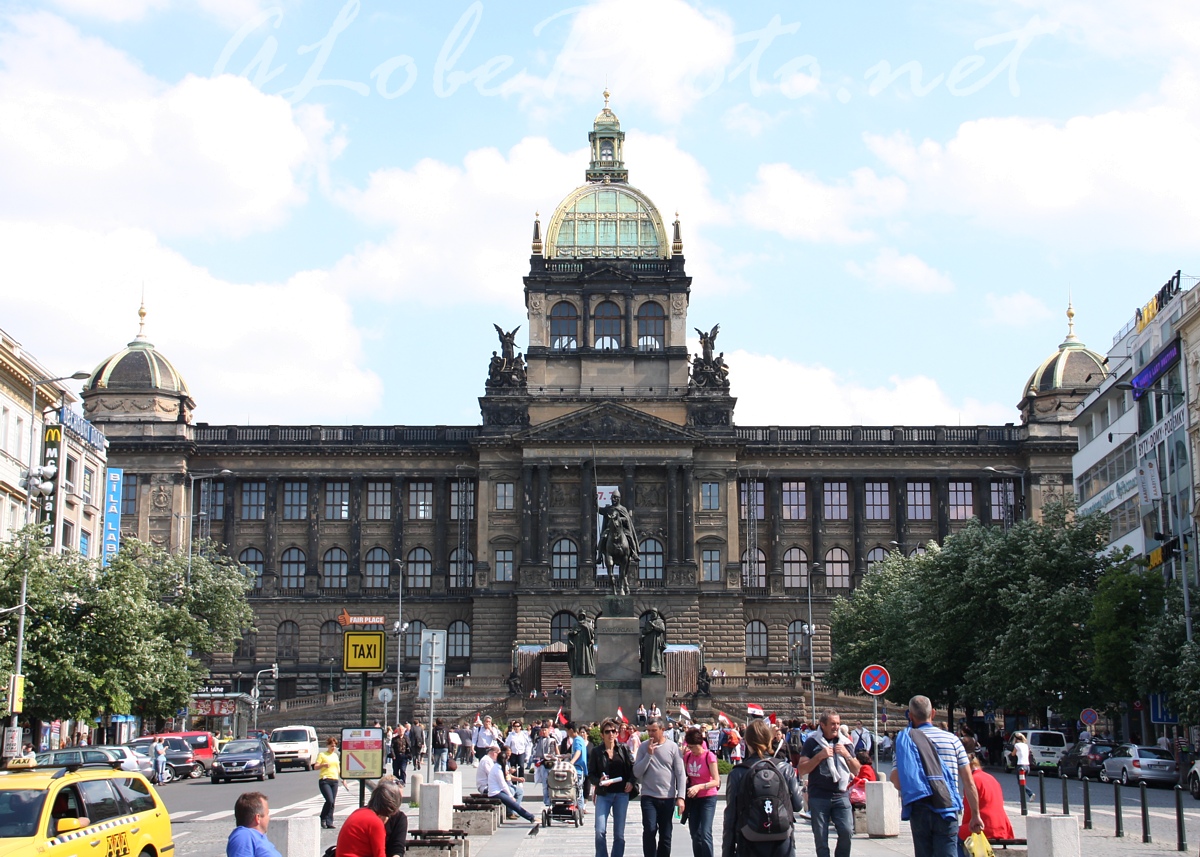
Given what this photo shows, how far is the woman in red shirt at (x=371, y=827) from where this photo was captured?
16578mm

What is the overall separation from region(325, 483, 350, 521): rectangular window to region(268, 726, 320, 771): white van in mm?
43854

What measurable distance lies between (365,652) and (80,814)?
5476mm

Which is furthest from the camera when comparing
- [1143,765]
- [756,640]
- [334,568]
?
[334,568]

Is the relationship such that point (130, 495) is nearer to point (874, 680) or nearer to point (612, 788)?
point (874, 680)

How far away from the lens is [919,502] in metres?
111

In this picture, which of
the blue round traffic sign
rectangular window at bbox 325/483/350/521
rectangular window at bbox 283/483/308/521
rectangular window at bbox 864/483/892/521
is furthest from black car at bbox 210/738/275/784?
rectangular window at bbox 864/483/892/521

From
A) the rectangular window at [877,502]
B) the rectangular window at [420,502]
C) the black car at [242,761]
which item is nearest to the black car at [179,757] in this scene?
the black car at [242,761]

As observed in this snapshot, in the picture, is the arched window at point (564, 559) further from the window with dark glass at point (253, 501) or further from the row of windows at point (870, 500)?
the window with dark glass at point (253, 501)

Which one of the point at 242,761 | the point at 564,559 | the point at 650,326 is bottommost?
the point at 242,761

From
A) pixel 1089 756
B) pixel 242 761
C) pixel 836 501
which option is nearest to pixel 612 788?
pixel 242 761

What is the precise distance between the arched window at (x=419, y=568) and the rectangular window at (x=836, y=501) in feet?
91.3

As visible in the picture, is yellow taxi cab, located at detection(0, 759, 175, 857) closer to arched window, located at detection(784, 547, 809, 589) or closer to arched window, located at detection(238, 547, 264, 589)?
arched window, located at detection(238, 547, 264, 589)

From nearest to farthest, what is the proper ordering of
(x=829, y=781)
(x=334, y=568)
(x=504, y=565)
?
(x=829, y=781) < (x=504, y=565) < (x=334, y=568)

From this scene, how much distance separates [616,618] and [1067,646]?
77.5 ft
